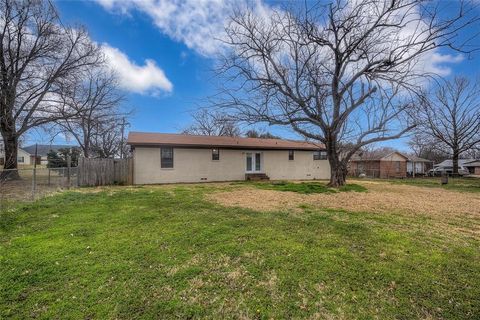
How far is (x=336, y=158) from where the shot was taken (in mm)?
13797

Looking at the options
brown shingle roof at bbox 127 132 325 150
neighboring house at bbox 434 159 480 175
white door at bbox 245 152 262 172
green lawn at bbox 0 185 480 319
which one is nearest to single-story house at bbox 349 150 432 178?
neighboring house at bbox 434 159 480 175

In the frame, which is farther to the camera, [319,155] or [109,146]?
[109,146]

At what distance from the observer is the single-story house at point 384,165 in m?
31.7

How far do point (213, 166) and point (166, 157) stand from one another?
3.13 m

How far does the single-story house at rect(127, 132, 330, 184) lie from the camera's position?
15.3m

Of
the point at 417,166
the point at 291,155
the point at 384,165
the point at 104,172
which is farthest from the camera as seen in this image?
the point at 417,166

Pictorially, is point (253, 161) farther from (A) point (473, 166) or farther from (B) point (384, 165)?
(A) point (473, 166)

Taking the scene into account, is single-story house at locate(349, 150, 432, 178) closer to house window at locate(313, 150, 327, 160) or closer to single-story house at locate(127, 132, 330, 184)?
house window at locate(313, 150, 327, 160)

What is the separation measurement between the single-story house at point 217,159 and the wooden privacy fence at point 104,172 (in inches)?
20.0

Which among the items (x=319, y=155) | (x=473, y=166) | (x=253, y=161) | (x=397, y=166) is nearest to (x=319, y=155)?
(x=319, y=155)

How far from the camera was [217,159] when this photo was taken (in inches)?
683

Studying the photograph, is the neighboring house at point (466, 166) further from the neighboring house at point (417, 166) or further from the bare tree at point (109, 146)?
the bare tree at point (109, 146)

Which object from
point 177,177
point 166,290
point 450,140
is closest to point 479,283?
point 166,290

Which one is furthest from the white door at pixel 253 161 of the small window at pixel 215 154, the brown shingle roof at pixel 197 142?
the small window at pixel 215 154
